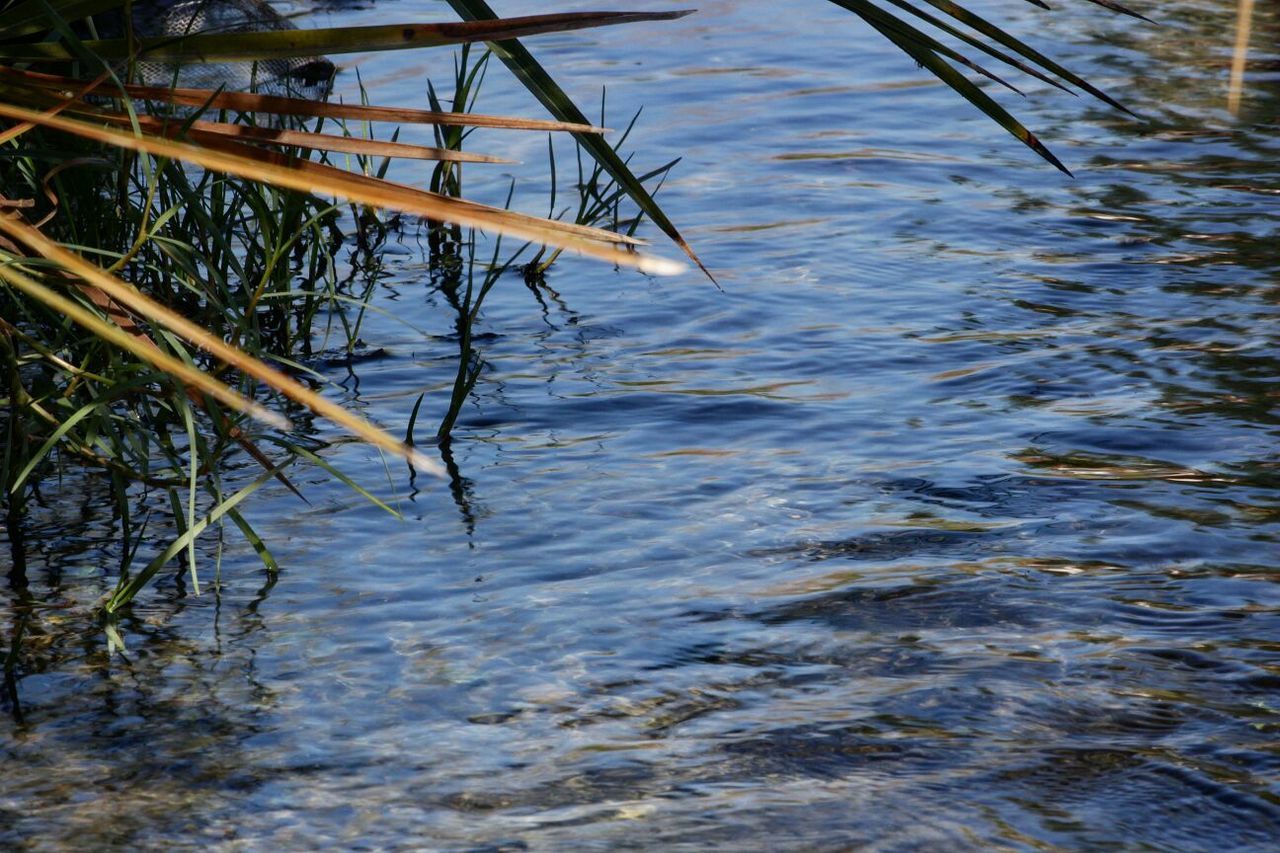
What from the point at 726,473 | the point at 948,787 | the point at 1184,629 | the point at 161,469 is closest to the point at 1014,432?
the point at 726,473

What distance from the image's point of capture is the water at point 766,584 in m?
2.62

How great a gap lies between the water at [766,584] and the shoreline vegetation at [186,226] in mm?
210

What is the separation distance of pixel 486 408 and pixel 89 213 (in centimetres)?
117

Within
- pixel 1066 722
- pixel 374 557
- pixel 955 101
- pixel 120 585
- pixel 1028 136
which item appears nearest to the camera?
pixel 1028 136

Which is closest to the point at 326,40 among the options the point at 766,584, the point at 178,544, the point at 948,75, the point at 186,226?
the point at 948,75

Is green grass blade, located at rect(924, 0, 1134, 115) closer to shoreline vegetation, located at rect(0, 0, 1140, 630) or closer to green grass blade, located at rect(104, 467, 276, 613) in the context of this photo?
shoreline vegetation, located at rect(0, 0, 1140, 630)

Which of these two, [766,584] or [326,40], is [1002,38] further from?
[766,584]

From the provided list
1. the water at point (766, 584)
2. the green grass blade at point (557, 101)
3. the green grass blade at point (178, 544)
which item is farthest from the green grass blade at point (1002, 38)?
the green grass blade at point (178, 544)

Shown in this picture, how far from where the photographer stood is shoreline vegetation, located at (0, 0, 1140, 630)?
68.4 inches

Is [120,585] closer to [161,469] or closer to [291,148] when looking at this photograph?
[161,469]

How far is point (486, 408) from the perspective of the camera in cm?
441

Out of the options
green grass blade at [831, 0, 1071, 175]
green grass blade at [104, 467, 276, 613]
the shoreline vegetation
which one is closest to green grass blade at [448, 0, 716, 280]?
the shoreline vegetation

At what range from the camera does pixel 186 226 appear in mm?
3822

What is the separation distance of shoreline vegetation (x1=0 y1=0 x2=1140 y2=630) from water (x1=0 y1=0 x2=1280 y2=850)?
0.69 ft
